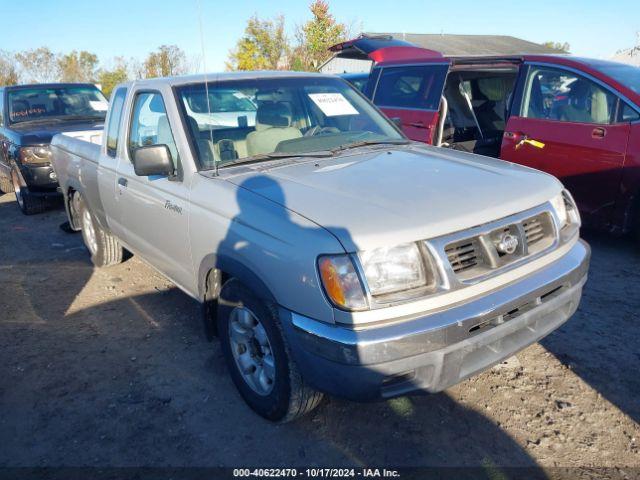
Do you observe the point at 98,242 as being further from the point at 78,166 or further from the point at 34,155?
the point at 34,155

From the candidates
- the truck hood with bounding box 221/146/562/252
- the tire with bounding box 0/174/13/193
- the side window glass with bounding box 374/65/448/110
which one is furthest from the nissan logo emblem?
the tire with bounding box 0/174/13/193

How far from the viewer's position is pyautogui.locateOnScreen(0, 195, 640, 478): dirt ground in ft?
8.21

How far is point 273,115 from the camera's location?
351 centimetres

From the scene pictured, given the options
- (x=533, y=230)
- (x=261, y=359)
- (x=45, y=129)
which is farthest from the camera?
(x=45, y=129)

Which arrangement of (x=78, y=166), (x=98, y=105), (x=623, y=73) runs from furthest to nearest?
(x=98, y=105)
(x=623, y=73)
(x=78, y=166)

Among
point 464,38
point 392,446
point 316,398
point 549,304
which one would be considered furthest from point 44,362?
point 464,38

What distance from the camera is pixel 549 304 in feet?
8.18

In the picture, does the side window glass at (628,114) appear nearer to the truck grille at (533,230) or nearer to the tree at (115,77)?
the truck grille at (533,230)

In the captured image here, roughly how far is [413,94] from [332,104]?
300cm

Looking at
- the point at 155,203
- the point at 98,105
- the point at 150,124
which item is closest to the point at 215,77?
the point at 150,124

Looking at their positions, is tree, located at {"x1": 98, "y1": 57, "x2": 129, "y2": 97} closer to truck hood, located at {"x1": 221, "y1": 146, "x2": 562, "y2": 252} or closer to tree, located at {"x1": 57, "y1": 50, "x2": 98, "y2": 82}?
tree, located at {"x1": 57, "y1": 50, "x2": 98, "y2": 82}

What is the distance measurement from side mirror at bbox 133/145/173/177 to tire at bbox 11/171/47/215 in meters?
5.39

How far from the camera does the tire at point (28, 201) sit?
7.37 m

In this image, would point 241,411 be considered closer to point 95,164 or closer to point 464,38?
point 95,164
